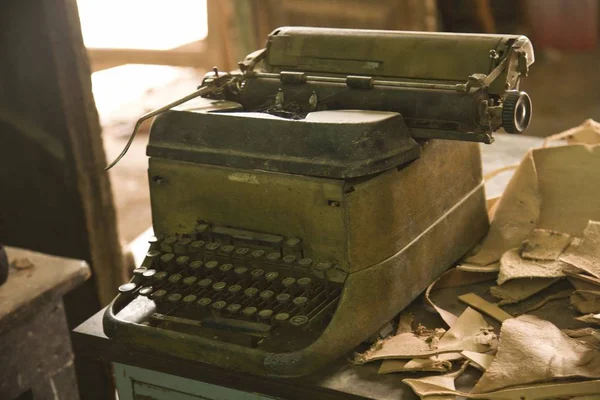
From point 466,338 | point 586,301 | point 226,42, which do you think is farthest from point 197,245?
point 226,42

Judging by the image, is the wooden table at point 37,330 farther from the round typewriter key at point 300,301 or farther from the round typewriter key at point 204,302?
the round typewriter key at point 300,301

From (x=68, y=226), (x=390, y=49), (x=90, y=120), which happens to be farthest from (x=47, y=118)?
(x=390, y=49)

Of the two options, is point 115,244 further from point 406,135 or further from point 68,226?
point 406,135

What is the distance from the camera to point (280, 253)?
1.92 metres

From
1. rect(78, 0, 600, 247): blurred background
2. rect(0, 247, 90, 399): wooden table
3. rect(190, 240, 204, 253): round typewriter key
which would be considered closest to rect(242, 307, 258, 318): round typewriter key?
rect(190, 240, 204, 253): round typewriter key

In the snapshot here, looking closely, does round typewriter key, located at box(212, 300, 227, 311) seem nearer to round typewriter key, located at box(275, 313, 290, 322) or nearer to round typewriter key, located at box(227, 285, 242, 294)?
round typewriter key, located at box(227, 285, 242, 294)

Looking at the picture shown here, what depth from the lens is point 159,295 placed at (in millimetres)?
1938

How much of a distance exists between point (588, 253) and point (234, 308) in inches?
34.8

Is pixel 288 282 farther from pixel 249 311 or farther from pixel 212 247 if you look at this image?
pixel 212 247

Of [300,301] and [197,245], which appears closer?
[300,301]

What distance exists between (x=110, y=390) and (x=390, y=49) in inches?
78.1

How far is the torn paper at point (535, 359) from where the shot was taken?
170 centimetres

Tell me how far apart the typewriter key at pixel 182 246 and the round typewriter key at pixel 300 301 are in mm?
353

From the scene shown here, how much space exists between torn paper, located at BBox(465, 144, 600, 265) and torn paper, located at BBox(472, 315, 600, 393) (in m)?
0.41
